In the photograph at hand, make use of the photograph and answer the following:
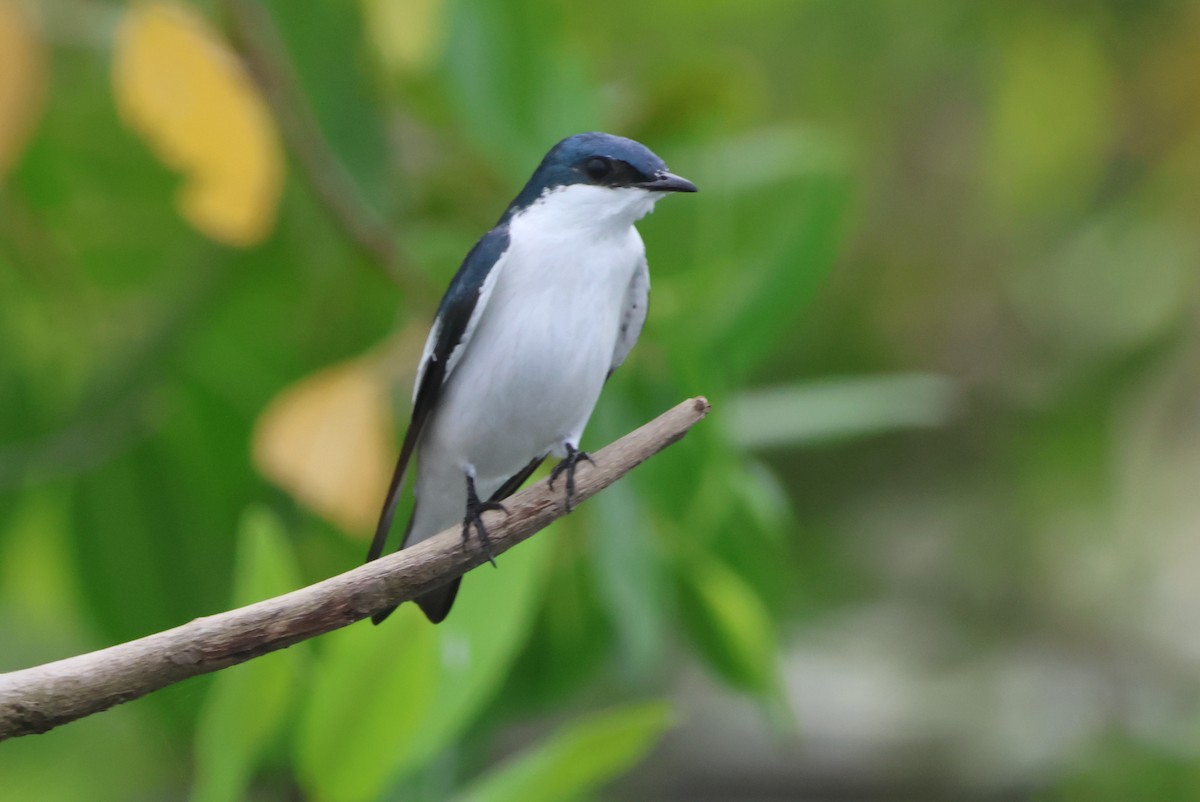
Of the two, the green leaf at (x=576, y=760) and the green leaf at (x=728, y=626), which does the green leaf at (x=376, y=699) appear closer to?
the green leaf at (x=576, y=760)

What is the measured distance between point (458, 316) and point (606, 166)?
14cm

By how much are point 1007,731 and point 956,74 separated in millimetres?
1071

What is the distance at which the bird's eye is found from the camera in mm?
784

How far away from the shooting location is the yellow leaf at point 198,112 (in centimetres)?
98

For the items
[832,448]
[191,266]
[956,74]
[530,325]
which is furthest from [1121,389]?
[530,325]

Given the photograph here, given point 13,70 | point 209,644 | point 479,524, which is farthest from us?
point 13,70

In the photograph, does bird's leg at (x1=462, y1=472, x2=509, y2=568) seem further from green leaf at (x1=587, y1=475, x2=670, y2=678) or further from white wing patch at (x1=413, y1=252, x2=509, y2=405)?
green leaf at (x1=587, y1=475, x2=670, y2=678)

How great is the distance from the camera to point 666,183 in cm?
76

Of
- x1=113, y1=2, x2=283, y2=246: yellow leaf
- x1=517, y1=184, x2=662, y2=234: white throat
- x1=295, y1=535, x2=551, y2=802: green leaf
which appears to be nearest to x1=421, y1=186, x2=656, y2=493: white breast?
x1=517, y1=184, x2=662, y2=234: white throat

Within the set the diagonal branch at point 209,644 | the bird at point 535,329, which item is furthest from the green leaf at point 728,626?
the diagonal branch at point 209,644

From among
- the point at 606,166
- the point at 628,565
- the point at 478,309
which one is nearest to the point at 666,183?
the point at 606,166

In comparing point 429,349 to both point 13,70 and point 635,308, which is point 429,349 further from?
point 13,70

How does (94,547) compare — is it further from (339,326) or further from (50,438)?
(339,326)

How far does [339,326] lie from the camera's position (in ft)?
4.69
